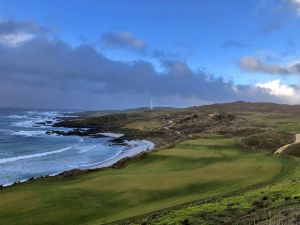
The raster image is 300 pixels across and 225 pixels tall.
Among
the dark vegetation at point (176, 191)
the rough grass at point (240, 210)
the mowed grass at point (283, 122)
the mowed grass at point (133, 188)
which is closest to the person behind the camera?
the rough grass at point (240, 210)

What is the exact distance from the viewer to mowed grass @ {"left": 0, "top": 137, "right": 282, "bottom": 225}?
2650cm

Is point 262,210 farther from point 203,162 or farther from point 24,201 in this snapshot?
Answer: point 203,162

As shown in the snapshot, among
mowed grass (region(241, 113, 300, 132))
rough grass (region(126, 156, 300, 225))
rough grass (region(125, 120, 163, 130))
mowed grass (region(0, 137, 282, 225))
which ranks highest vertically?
mowed grass (region(241, 113, 300, 132))

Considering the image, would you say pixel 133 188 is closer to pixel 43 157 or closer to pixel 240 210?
pixel 240 210

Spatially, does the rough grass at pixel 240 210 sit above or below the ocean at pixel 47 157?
above

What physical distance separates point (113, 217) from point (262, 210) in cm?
841

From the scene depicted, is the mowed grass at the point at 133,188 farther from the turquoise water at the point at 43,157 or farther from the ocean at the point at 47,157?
the turquoise water at the point at 43,157

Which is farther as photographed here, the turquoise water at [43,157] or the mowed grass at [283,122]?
the mowed grass at [283,122]

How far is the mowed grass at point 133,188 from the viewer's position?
86.9ft

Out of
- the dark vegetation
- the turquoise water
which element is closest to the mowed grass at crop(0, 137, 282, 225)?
the dark vegetation

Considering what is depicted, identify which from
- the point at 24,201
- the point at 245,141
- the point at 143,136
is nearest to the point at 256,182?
the point at 24,201

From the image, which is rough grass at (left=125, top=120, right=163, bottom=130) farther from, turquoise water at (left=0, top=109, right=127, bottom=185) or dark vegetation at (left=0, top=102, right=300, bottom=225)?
dark vegetation at (left=0, top=102, right=300, bottom=225)

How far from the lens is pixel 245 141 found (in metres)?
55.7

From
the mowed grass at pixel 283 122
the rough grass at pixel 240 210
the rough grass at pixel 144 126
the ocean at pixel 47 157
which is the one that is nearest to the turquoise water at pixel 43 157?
the ocean at pixel 47 157
